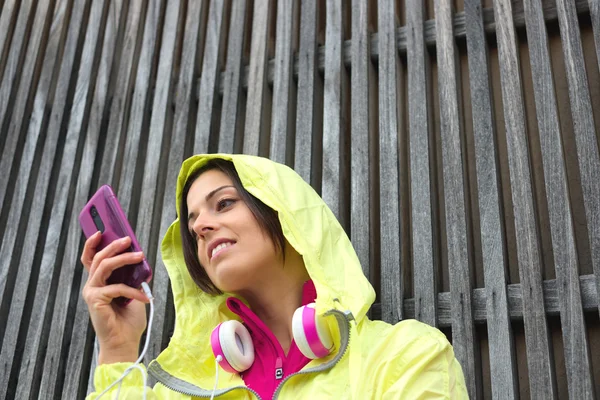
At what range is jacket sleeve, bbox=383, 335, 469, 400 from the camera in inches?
60.1

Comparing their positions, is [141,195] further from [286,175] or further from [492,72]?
[492,72]

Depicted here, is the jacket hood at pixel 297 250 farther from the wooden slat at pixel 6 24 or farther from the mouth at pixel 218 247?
the wooden slat at pixel 6 24

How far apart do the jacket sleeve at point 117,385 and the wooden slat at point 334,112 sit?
85 cm

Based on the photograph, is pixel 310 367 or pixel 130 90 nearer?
pixel 310 367

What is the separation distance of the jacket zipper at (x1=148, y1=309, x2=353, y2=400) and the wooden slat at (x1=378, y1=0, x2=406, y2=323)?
16.4 inches

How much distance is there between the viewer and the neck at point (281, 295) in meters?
1.95

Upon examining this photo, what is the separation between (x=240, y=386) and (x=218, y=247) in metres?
0.39

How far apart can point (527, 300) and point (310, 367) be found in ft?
2.19

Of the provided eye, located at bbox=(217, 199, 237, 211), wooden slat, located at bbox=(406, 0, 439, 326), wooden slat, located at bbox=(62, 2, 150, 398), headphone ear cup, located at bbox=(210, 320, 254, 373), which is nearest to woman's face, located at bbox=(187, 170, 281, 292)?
eye, located at bbox=(217, 199, 237, 211)

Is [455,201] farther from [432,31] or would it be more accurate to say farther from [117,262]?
[117,262]

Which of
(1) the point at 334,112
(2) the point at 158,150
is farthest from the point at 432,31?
(2) the point at 158,150

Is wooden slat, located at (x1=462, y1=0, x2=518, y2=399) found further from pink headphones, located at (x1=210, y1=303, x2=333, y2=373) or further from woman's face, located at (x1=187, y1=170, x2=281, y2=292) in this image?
woman's face, located at (x1=187, y1=170, x2=281, y2=292)

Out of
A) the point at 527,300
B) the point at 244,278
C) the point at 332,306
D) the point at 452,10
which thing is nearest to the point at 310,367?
the point at 332,306

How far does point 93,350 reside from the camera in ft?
8.42
